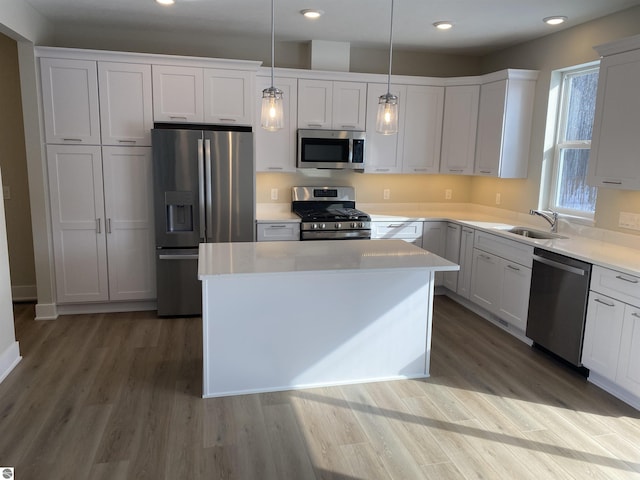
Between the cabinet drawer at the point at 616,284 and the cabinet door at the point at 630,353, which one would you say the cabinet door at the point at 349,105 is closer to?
the cabinet drawer at the point at 616,284

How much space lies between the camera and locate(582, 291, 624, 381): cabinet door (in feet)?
9.53

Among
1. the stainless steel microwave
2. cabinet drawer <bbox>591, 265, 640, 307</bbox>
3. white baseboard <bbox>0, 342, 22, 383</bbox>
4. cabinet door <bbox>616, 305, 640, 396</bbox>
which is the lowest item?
white baseboard <bbox>0, 342, 22, 383</bbox>

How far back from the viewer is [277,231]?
14.8 ft

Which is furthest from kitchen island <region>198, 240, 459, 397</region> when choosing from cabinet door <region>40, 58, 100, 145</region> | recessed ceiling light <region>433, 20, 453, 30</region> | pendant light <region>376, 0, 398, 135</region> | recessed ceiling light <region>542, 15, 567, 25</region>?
recessed ceiling light <region>542, 15, 567, 25</region>

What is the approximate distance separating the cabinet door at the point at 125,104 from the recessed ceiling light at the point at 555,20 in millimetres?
3367

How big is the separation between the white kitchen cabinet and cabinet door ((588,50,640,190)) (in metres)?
2.53

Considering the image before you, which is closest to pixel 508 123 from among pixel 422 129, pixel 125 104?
pixel 422 129

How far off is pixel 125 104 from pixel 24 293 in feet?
7.23

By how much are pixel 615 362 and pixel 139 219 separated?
385 cm

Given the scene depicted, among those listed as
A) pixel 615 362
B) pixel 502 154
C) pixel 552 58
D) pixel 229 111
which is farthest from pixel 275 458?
pixel 552 58

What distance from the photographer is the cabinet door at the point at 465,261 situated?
14.8 feet

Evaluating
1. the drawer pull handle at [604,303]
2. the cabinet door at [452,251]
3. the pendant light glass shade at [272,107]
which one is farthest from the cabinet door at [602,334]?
the pendant light glass shade at [272,107]

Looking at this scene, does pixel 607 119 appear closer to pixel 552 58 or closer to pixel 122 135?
pixel 552 58

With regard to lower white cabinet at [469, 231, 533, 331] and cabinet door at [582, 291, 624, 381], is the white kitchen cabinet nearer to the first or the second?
lower white cabinet at [469, 231, 533, 331]
